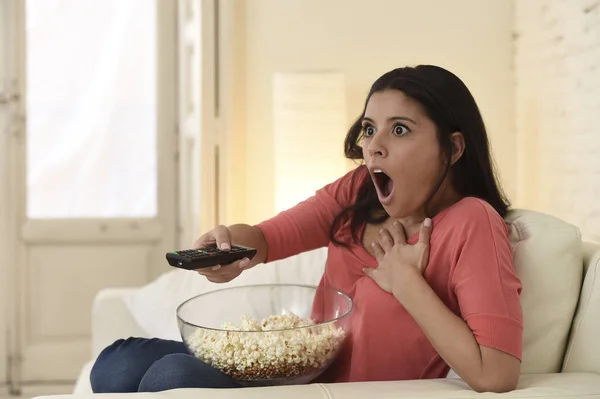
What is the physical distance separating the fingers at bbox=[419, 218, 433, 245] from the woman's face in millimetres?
55

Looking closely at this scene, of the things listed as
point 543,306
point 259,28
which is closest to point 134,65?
point 259,28

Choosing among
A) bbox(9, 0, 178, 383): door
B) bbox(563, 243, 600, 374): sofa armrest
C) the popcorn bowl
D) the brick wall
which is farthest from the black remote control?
bbox(9, 0, 178, 383): door

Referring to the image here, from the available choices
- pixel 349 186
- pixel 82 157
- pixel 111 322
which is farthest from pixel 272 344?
pixel 82 157

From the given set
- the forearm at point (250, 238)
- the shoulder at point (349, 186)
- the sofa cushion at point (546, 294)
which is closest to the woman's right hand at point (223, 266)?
the forearm at point (250, 238)

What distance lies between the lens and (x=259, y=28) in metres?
3.21

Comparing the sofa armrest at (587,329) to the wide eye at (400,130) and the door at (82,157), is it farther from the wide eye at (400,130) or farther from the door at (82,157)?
the door at (82,157)

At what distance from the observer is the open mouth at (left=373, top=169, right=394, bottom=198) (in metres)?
1.42

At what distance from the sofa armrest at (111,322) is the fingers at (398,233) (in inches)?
37.6

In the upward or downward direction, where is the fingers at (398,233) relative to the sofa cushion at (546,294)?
upward

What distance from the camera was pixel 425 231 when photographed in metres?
1.36

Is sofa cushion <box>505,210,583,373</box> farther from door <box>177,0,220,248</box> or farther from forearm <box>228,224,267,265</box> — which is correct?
door <box>177,0,220,248</box>

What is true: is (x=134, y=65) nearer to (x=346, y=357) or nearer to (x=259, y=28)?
(x=259, y=28)

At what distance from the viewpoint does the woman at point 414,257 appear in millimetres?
1196

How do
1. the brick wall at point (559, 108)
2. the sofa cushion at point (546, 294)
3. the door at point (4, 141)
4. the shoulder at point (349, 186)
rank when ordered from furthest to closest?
the door at point (4, 141), the brick wall at point (559, 108), the shoulder at point (349, 186), the sofa cushion at point (546, 294)
